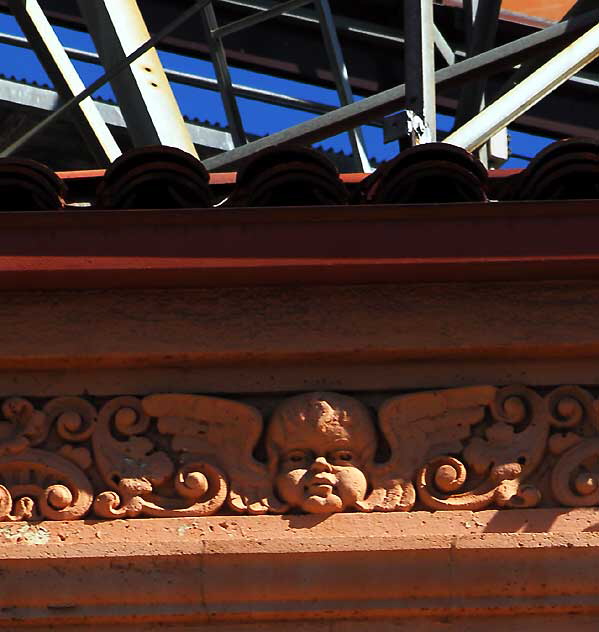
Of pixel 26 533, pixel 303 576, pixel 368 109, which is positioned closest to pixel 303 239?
pixel 303 576

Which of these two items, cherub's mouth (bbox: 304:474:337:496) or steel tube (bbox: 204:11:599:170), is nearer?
cherub's mouth (bbox: 304:474:337:496)

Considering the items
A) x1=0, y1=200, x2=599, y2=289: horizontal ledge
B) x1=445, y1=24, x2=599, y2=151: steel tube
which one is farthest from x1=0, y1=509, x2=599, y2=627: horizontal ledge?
x1=445, y1=24, x2=599, y2=151: steel tube

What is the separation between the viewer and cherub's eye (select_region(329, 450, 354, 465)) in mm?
3605

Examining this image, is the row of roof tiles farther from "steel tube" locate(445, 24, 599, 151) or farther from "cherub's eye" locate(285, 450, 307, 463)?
"steel tube" locate(445, 24, 599, 151)

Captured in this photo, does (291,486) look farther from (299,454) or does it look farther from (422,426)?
(422,426)

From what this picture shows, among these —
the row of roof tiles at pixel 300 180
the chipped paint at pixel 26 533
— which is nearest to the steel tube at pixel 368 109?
the row of roof tiles at pixel 300 180

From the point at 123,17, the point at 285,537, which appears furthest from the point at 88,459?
the point at 123,17

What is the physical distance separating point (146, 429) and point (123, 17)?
9.92 feet

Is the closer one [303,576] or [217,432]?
[303,576]

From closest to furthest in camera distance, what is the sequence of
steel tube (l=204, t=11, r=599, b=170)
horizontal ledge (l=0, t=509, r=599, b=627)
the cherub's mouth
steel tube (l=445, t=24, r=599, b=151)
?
horizontal ledge (l=0, t=509, r=599, b=627), the cherub's mouth, steel tube (l=445, t=24, r=599, b=151), steel tube (l=204, t=11, r=599, b=170)

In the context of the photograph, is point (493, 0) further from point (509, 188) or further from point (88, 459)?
point (88, 459)

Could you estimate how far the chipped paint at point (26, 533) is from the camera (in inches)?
138

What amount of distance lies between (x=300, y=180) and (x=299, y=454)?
68 centimetres

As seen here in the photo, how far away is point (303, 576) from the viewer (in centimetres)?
342
